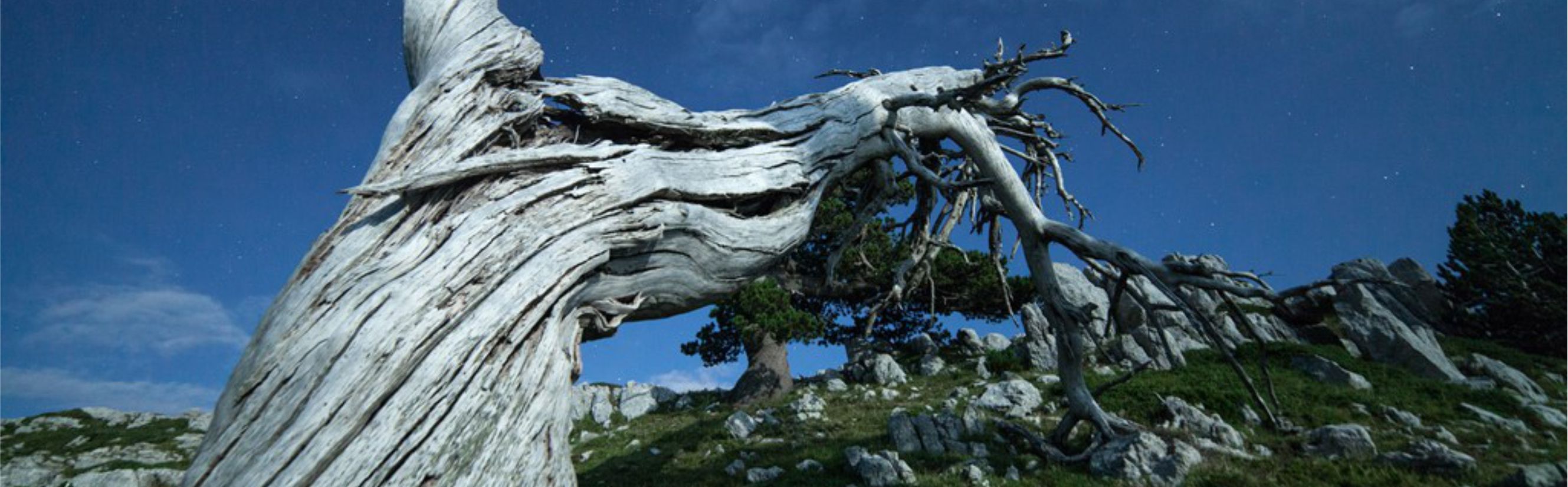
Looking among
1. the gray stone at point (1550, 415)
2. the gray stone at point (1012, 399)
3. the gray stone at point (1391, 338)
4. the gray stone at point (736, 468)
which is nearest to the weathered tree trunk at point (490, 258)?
the gray stone at point (736, 468)

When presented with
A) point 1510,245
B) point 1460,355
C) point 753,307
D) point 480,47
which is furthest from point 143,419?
point 1510,245

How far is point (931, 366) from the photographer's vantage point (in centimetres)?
1736

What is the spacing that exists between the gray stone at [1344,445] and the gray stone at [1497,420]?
5079 mm

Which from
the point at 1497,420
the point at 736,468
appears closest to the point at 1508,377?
the point at 1497,420

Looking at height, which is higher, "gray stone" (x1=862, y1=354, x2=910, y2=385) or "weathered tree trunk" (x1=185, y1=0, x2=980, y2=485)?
"gray stone" (x1=862, y1=354, x2=910, y2=385)

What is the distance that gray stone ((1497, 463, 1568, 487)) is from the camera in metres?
5.41

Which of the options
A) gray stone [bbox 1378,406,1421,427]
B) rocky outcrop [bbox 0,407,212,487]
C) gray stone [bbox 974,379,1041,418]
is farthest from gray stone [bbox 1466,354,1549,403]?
rocky outcrop [bbox 0,407,212,487]

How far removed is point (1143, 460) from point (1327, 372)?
10958 millimetres

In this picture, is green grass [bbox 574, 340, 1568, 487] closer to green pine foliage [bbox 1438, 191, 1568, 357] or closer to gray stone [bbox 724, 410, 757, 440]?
gray stone [bbox 724, 410, 757, 440]

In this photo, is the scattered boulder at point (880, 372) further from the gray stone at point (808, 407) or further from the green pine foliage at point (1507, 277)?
the green pine foliage at point (1507, 277)

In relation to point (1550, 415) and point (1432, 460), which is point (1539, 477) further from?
point (1550, 415)

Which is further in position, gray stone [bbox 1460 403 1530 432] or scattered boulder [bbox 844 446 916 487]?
gray stone [bbox 1460 403 1530 432]

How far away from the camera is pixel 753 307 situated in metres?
17.4

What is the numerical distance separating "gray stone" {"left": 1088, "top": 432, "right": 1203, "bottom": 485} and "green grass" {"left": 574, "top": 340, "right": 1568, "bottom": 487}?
178 millimetres
